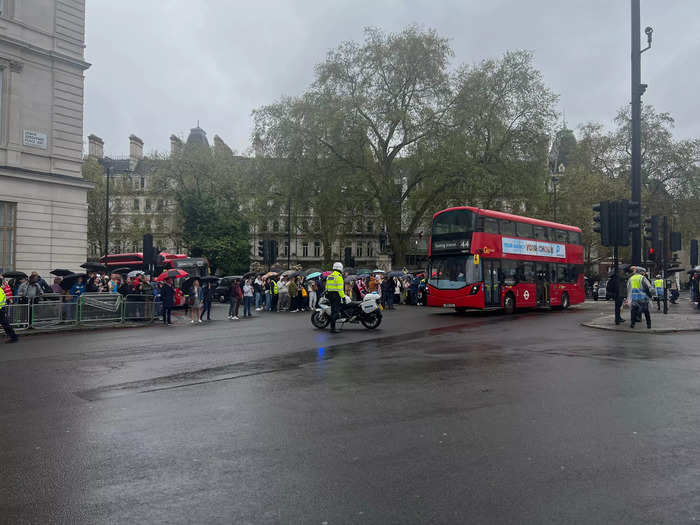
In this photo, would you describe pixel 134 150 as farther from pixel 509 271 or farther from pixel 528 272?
pixel 509 271

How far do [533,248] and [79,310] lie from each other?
1733 centimetres

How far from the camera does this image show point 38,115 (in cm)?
2639

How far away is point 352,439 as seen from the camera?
5215 mm

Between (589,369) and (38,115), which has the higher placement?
(38,115)

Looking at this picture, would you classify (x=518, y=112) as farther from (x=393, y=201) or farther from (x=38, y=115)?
(x=38, y=115)

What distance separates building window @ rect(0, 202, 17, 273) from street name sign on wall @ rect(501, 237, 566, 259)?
67.4 ft

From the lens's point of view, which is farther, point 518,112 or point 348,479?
point 518,112

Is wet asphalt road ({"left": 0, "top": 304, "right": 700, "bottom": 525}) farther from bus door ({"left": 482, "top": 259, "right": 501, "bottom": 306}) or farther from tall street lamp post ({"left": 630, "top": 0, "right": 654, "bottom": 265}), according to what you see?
bus door ({"left": 482, "top": 259, "right": 501, "bottom": 306})

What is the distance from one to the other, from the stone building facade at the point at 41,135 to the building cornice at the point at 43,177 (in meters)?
0.01

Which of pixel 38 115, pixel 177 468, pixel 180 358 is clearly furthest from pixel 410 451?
pixel 38 115

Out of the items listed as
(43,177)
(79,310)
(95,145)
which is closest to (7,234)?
(43,177)

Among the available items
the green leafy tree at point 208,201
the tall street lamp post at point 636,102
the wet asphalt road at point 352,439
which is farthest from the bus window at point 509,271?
the green leafy tree at point 208,201

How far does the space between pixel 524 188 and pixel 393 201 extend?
8373 mm

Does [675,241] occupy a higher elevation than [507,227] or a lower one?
lower
